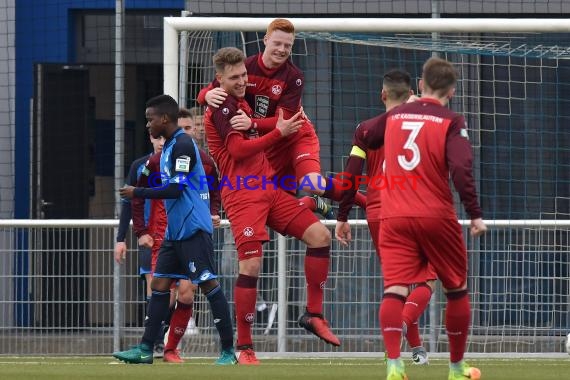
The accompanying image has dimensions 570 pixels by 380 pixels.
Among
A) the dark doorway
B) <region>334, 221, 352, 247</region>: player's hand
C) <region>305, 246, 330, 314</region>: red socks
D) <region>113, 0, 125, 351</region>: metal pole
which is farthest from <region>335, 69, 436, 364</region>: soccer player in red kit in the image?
the dark doorway

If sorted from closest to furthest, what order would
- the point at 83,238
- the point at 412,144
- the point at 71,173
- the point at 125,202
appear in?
the point at 412,144 < the point at 125,202 < the point at 83,238 < the point at 71,173

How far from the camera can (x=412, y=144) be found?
338 inches

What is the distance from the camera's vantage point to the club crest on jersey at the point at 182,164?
10.8 metres

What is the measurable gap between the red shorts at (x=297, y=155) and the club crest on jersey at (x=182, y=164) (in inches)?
30.5

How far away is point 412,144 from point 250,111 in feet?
8.99

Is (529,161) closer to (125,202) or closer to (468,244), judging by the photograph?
(468,244)

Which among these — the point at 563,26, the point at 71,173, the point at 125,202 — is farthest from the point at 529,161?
the point at 71,173

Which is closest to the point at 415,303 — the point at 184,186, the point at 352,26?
the point at 184,186

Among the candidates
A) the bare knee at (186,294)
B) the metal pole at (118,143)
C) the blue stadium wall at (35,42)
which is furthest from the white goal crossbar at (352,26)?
the blue stadium wall at (35,42)

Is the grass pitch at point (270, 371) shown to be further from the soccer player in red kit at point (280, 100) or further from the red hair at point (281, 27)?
the red hair at point (281, 27)

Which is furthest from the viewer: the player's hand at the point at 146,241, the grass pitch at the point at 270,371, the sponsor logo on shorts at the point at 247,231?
the player's hand at the point at 146,241

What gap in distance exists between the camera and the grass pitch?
371 inches

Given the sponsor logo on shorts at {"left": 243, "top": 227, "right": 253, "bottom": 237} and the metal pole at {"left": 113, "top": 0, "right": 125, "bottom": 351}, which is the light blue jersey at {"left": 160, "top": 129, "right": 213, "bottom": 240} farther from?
the metal pole at {"left": 113, "top": 0, "right": 125, "bottom": 351}

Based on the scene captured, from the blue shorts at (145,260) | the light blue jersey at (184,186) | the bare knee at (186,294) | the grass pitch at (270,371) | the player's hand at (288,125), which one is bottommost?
the grass pitch at (270,371)
